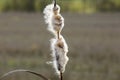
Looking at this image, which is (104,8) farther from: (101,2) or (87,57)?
(87,57)

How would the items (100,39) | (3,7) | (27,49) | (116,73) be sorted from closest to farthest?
(116,73) < (27,49) < (100,39) < (3,7)

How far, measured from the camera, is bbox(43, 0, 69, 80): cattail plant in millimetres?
1271

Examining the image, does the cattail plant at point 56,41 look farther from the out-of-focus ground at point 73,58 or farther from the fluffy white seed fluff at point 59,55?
the out-of-focus ground at point 73,58

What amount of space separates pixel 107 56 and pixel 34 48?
2708 mm

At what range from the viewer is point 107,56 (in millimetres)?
13055

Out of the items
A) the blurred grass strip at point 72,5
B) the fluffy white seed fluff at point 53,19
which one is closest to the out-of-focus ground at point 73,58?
the fluffy white seed fluff at point 53,19

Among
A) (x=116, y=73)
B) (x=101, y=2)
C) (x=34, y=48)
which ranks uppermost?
(x=116, y=73)

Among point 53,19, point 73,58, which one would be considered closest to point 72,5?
point 73,58

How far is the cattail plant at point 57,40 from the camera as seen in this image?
→ 4.17 ft

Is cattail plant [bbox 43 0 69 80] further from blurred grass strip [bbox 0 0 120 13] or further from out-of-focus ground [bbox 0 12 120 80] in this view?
blurred grass strip [bbox 0 0 120 13]

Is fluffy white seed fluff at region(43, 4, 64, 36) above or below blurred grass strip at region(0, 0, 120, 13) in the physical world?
above

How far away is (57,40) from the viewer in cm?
129

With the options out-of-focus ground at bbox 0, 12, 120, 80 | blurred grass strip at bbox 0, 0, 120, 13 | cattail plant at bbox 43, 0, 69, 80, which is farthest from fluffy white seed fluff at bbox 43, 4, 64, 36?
blurred grass strip at bbox 0, 0, 120, 13

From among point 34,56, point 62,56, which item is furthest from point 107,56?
point 62,56
